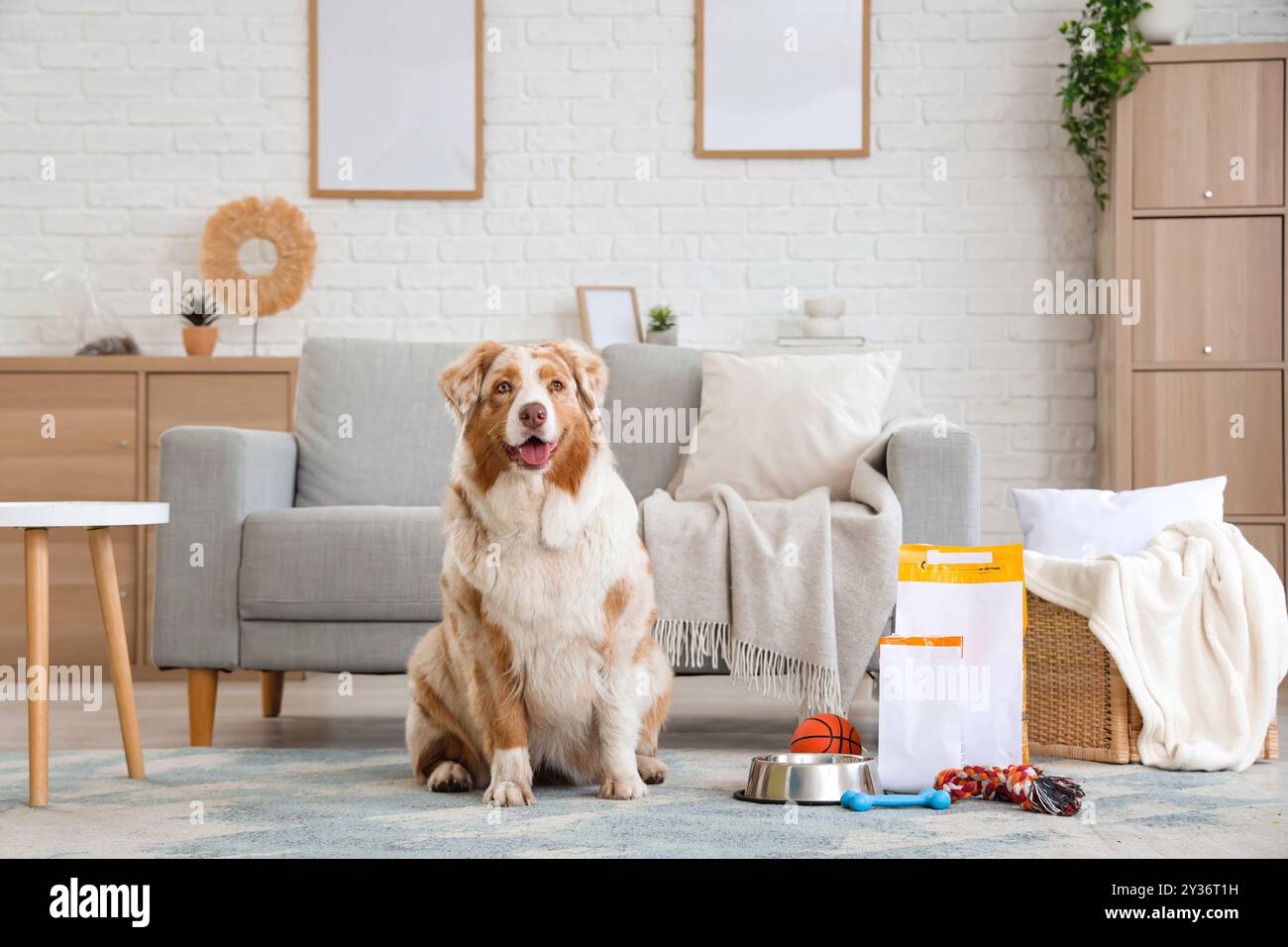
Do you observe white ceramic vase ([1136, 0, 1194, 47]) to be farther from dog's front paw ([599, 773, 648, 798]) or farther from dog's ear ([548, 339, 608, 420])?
dog's front paw ([599, 773, 648, 798])

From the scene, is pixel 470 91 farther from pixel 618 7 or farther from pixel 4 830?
pixel 4 830

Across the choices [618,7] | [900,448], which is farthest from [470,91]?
[900,448]

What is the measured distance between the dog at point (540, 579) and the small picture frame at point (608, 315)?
6.63 feet

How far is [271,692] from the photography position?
339 cm

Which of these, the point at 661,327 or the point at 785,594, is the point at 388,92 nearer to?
the point at 661,327

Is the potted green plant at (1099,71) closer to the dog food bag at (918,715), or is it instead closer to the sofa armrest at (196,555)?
the dog food bag at (918,715)

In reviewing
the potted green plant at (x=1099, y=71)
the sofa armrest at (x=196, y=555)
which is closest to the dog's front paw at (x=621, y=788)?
the sofa armrest at (x=196, y=555)

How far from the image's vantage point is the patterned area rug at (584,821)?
6.13 ft

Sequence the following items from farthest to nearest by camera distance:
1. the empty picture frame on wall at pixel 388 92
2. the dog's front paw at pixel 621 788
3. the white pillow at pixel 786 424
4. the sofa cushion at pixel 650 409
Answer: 1. the empty picture frame on wall at pixel 388 92
2. the sofa cushion at pixel 650 409
3. the white pillow at pixel 786 424
4. the dog's front paw at pixel 621 788

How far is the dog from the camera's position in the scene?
7.20 ft

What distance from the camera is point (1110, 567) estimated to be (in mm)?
2619

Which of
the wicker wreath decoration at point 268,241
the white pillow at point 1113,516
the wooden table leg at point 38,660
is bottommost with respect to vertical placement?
the wooden table leg at point 38,660

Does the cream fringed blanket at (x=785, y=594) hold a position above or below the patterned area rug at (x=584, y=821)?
above

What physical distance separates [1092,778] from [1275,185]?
7.85ft
